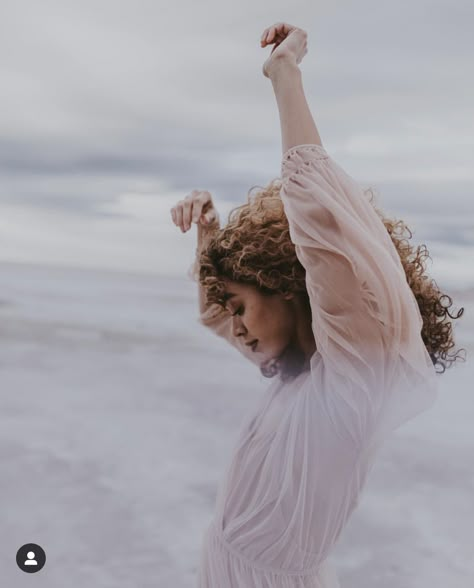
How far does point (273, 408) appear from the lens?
0.77 meters

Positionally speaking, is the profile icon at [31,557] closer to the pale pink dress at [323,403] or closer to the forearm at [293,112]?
the pale pink dress at [323,403]

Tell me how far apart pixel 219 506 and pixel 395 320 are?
29 cm

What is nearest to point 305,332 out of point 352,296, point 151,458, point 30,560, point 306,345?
point 306,345

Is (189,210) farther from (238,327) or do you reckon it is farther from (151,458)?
(151,458)

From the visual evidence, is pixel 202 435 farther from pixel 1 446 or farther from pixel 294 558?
pixel 294 558

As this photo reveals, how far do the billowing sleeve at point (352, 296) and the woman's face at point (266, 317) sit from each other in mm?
73

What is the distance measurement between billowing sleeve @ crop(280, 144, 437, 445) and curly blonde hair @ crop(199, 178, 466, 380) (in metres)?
0.08

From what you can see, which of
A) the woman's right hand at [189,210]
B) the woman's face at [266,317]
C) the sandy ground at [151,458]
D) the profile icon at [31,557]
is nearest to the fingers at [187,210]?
the woman's right hand at [189,210]

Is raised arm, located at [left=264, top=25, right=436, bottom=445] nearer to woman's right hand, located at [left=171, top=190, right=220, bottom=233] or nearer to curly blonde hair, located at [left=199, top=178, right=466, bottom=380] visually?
curly blonde hair, located at [left=199, top=178, right=466, bottom=380]

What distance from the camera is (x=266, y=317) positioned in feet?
2.45

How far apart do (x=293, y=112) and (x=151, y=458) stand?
6.32ft

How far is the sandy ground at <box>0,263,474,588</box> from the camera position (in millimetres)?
1884

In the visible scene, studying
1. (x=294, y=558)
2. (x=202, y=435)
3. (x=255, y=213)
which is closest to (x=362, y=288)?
(x=255, y=213)

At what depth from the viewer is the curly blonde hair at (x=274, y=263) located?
2.40ft
